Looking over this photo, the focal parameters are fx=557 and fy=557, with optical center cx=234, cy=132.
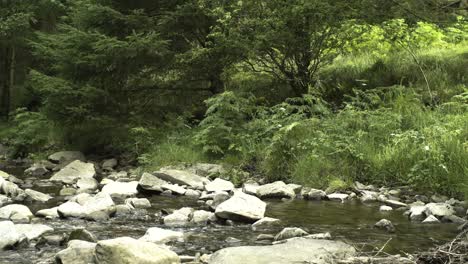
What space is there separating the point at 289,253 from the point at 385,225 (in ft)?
6.77

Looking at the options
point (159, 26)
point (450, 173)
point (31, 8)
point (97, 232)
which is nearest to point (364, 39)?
point (159, 26)

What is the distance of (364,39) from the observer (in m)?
13.3

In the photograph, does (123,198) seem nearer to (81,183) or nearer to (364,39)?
(81,183)

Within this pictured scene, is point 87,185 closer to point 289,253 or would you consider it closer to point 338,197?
point 338,197

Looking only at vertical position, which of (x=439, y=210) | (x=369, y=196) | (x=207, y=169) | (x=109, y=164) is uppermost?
(x=439, y=210)

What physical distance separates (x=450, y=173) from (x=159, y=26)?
7569 millimetres

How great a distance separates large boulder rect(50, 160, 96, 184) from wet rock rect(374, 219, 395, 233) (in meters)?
6.23

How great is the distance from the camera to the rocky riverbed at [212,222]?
4.80m

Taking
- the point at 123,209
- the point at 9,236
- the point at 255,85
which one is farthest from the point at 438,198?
the point at 255,85

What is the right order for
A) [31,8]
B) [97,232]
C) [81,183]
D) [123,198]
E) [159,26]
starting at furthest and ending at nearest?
[31,8] → [159,26] → [81,183] → [123,198] → [97,232]

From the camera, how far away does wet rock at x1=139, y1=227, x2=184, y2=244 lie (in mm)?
5717

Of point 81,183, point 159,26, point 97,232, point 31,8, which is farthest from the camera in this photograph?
point 31,8

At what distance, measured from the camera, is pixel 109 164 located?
517 inches

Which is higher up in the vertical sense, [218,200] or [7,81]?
[218,200]
